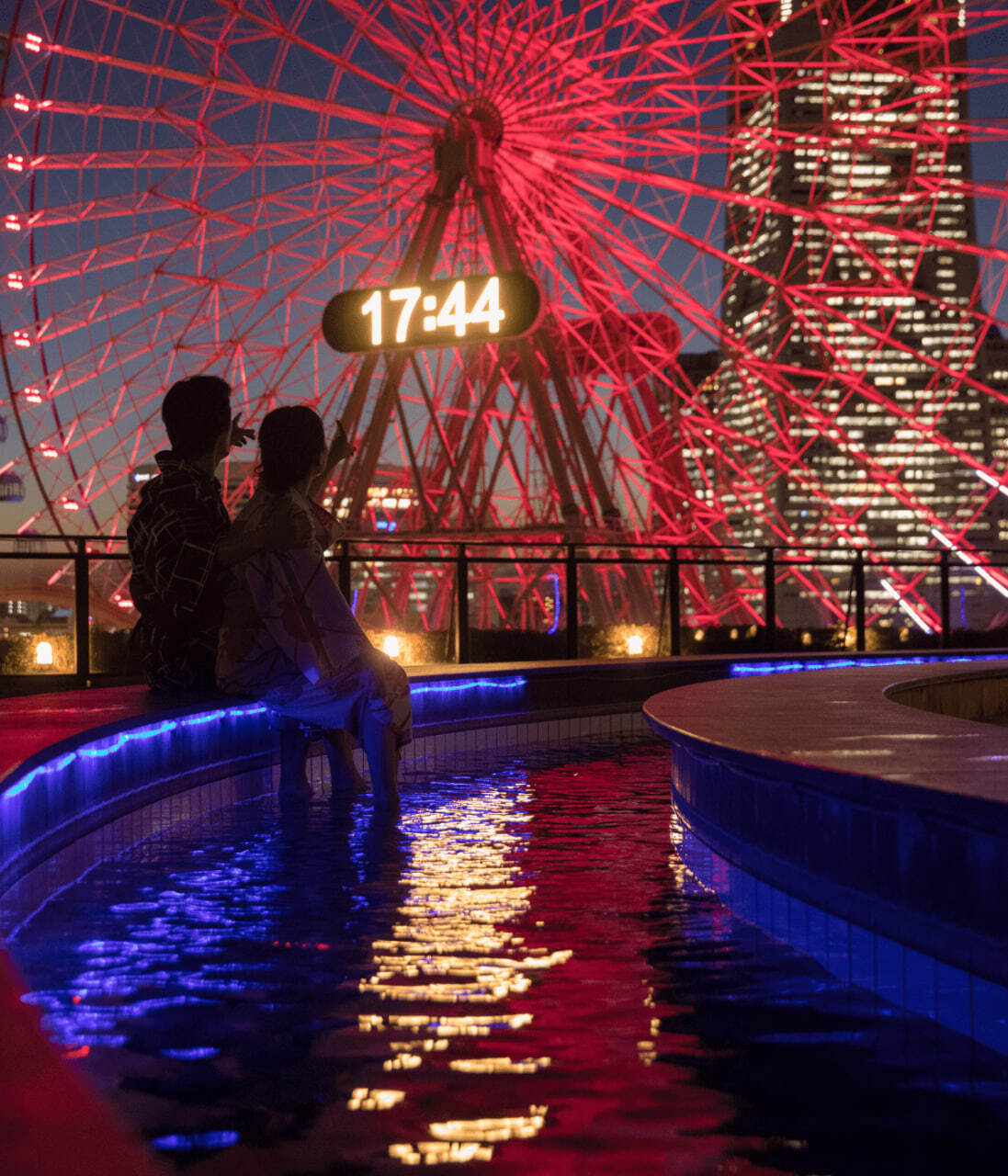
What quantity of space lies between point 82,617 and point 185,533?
205 inches

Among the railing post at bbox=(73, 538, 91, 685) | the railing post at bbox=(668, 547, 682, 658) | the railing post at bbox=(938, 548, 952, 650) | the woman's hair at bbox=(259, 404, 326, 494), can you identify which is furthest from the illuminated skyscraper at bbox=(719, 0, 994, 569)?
the woman's hair at bbox=(259, 404, 326, 494)

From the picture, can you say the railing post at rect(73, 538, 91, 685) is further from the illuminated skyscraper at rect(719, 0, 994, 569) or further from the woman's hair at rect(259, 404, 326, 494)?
the illuminated skyscraper at rect(719, 0, 994, 569)

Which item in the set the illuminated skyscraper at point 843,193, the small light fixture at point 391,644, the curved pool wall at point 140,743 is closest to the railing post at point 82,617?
the curved pool wall at point 140,743

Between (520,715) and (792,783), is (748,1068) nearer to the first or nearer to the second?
(792,783)

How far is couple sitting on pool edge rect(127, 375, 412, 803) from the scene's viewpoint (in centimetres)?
500

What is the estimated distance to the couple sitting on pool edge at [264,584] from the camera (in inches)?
197

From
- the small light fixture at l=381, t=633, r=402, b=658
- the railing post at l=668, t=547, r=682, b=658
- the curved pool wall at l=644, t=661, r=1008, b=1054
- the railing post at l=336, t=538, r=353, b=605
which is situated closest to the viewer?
the curved pool wall at l=644, t=661, r=1008, b=1054

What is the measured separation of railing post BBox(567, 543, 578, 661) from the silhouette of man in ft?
24.4

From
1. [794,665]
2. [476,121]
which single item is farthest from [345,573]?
[476,121]

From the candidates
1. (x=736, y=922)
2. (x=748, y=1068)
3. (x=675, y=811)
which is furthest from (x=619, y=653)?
(x=748, y=1068)

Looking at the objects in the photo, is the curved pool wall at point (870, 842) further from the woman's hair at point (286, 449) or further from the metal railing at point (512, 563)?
the metal railing at point (512, 563)

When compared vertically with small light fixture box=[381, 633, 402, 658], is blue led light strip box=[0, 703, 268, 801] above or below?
above

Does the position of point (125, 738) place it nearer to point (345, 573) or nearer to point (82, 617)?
point (82, 617)

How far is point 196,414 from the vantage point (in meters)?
5.24
